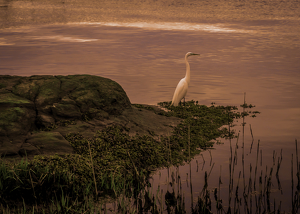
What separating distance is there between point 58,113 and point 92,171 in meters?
2.68

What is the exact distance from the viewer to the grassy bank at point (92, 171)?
5.29m

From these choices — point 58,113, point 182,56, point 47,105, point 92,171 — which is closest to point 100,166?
point 92,171


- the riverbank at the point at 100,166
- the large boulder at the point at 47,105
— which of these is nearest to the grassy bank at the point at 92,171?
the riverbank at the point at 100,166

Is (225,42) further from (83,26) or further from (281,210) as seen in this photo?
(281,210)

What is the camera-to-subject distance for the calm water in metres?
11.7

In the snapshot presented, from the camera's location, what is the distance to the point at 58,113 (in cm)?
827

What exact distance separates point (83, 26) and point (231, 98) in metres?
20.3

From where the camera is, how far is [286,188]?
6.04 metres

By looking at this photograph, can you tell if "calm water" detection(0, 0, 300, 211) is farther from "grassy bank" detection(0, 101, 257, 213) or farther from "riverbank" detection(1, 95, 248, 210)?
"grassy bank" detection(0, 101, 257, 213)

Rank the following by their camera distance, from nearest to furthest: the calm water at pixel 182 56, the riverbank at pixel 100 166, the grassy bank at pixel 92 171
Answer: the grassy bank at pixel 92 171
the riverbank at pixel 100 166
the calm water at pixel 182 56

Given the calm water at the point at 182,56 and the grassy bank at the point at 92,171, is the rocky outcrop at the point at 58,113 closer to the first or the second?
the grassy bank at the point at 92,171

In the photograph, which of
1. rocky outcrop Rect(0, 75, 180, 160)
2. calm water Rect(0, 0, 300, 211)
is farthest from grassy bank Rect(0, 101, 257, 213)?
calm water Rect(0, 0, 300, 211)

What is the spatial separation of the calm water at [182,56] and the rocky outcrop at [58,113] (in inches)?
92.5

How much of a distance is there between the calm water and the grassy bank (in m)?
1.27
